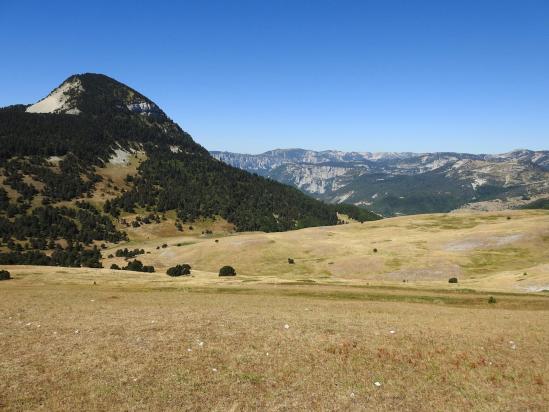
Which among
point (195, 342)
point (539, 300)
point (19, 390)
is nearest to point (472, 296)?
point (539, 300)

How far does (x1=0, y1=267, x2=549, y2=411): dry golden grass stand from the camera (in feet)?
58.1

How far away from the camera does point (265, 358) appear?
2191cm

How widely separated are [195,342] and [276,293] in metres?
25.8

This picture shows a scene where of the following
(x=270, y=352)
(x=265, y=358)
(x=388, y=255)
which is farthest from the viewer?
(x=388, y=255)

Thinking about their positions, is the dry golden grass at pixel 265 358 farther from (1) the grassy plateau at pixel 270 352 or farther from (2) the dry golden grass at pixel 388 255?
(2) the dry golden grass at pixel 388 255

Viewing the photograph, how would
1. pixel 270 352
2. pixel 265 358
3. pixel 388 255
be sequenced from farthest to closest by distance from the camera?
1. pixel 388 255
2. pixel 270 352
3. pixel 265 358

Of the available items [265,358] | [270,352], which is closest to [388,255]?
[270,352]

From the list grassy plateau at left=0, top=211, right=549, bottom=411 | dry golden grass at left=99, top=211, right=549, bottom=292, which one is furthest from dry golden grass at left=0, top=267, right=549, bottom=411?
dry golden grass at left=99, top=211, right=549, bottom=292

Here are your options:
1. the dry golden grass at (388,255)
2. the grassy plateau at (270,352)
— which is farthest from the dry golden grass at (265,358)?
the dry golden grass at (388,255)

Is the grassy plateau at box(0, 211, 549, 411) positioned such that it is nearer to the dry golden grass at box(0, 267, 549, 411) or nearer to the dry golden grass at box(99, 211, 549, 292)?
the dry golden grass at box(0, 267, 549, 411)

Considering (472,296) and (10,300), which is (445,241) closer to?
(472,296)

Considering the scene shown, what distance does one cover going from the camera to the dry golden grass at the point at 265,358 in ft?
58.1

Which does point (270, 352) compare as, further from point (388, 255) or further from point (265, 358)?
point (388, 255)

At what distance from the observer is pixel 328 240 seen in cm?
13412
